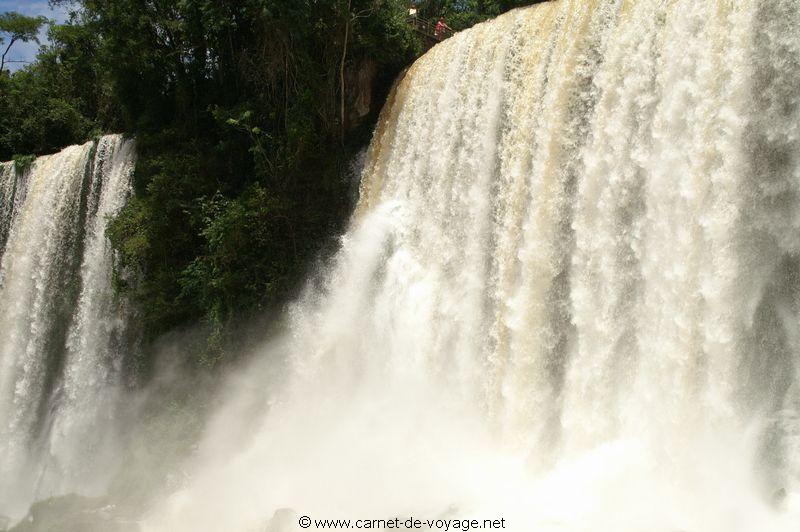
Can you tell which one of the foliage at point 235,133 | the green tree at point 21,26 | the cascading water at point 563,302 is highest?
the green tree at point 21,26

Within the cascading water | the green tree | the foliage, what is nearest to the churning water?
the cascading water

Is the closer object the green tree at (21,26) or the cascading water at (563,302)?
the cascading water at (563,302)

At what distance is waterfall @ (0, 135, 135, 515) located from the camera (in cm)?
1523

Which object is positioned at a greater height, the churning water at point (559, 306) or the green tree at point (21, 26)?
the green tree at point (21, 26)

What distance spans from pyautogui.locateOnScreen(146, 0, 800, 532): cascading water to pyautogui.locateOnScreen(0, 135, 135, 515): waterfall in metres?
4.65

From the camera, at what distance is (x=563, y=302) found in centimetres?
852

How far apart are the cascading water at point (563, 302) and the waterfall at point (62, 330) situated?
465cm

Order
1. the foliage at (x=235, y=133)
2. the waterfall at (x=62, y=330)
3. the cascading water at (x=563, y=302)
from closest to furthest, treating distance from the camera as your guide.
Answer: the cascading water at (x=563, y=302) < the foliage at (x=235, y=133) < the waterfall at (x=62, y=330)

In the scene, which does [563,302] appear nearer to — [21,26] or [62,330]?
[62,330]

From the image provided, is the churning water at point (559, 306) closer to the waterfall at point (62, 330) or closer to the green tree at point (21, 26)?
the waterfall at point (62, 330)

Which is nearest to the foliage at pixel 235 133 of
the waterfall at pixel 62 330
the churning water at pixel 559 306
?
the churning water at pixel 559 306

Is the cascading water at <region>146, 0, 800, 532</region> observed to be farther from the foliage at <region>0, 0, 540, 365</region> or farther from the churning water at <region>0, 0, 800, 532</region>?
the foliage at <region>0, 0, 540, 365</region>

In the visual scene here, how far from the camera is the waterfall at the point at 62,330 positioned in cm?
1523

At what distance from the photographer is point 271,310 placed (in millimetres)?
12875
